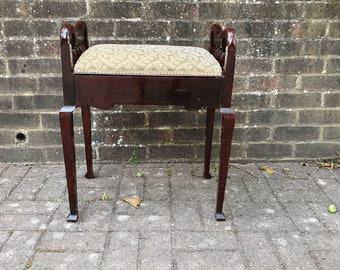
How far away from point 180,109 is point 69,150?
933 mm

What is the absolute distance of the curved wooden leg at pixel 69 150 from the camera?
1.62m

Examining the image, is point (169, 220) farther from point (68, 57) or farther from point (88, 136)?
point (68, 57)

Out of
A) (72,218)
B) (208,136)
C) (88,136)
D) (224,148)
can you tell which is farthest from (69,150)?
(208,136)

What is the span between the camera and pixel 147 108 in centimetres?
240

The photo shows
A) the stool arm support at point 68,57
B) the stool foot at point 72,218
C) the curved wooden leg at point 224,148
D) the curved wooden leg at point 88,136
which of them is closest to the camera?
the stool arm support at point 68,57

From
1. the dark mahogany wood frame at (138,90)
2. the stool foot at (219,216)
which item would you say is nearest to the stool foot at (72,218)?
the dark mahogany wood frame at (138,90)

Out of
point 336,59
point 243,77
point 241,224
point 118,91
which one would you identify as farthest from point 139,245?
point 336,59

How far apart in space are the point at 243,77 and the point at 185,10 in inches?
21.9

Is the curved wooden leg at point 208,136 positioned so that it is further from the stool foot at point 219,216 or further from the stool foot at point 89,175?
the stool foot at point 89,175

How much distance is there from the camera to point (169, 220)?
1.85m

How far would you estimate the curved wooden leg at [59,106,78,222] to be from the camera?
1.62 metres

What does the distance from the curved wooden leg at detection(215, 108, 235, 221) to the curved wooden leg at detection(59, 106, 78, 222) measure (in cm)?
69

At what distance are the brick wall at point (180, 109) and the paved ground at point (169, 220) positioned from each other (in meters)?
0.15

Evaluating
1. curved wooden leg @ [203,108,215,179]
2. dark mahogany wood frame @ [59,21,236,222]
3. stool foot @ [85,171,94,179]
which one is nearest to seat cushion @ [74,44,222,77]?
dark mahogany wood frame @ [59,21,236,222]
